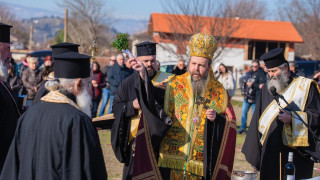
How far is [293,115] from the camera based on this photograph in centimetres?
529

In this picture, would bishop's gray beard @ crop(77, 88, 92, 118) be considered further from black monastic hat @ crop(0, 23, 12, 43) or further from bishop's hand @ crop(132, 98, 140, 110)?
black monastic hat @ crop(0, 23, 12, 43)

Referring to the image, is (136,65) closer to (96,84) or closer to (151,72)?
(151,72)

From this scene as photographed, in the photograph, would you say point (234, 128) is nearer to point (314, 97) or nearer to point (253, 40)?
point (314, 97)

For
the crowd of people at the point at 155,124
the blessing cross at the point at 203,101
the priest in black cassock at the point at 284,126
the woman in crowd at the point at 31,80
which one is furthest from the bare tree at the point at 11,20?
the blessing cross at the point at 203,101

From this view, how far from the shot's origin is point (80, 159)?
3.33m

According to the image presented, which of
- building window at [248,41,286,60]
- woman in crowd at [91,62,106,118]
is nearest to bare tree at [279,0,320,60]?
building window at [248,41,286,60]

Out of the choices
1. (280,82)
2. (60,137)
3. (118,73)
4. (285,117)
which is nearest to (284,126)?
(285,117)

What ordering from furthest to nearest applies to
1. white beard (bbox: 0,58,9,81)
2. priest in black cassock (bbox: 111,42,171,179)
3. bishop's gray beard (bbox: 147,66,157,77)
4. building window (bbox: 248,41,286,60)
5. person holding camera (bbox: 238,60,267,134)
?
building window (bbox: 248,41,286,60), person holding camera (bbox: 238,60,267,134), bishop's gray beard (bbox: 147,66,157,77), white beard (bbox: 0,58,9,81), priest in black cassock (bbox: 111,42,171,179)

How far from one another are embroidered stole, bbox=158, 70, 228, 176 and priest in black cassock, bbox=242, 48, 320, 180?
4.06ft

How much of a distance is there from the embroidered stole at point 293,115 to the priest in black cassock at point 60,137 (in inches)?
110

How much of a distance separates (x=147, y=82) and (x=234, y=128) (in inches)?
43.2

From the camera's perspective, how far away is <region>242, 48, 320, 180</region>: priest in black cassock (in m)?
5.34

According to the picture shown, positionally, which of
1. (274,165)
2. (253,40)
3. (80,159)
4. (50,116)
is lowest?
(274,165)

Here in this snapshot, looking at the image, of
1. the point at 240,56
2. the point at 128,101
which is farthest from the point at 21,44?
the point at 128,101
